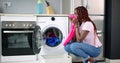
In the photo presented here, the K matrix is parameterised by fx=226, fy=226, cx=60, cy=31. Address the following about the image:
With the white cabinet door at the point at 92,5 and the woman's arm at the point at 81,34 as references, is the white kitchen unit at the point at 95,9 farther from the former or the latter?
the woman's arm at the point at 81,34

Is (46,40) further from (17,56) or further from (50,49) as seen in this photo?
(17,56)

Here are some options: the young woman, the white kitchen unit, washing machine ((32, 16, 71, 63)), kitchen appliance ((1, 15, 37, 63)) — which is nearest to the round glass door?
washing machine ((32, 16, 71, 63))

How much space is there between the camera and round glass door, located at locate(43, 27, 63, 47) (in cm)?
360

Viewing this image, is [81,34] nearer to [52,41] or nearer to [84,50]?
[84,50]

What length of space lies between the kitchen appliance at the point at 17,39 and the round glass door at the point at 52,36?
240 millimetres

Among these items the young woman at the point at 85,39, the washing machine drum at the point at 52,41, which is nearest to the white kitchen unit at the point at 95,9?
the washing machine drum at the point at 52,41

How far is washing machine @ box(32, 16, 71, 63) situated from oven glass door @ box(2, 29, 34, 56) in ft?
0.57

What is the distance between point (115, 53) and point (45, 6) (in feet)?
5.24

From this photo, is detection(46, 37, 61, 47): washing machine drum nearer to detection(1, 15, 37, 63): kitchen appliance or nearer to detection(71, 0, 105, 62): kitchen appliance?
detection(1, 15, 37, 63): kitchen appliance

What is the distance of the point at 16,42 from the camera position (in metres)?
3.50

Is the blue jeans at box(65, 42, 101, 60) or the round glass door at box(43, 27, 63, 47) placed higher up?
the round glass door at box(43, 27, 63, 47)

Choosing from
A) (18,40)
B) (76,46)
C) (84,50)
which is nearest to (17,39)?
(18,40)

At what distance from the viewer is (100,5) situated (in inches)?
150

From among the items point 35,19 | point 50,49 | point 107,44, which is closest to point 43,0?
point 35,19
